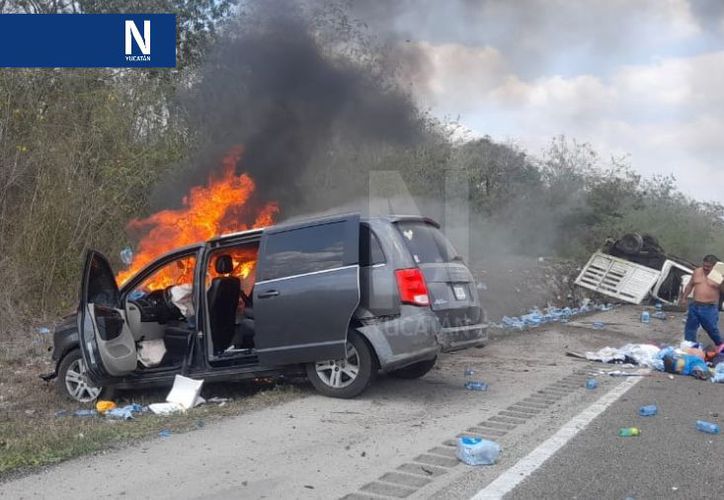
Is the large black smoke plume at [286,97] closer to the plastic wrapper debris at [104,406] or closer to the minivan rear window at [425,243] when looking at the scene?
the minivan rear window at [425,243]

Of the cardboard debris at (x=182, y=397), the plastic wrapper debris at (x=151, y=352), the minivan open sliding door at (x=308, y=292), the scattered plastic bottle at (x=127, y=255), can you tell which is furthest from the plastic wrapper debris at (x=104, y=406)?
the scattered plastic bottle at (x=127, y=255)

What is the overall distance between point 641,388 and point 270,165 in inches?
277

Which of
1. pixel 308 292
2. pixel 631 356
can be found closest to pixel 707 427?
pixel 631 356

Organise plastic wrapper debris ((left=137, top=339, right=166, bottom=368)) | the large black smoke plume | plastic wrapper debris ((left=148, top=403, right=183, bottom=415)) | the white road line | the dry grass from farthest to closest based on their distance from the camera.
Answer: the large black smoke plume, plastic wrapper debris ((left=137, top=339, right=166, bottom=368)), plastic wrapper debris ((left=148, top=403, right=183, bottom=415)), the dry grass, the white road line

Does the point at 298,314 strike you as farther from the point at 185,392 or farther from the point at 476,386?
the point at 476,386

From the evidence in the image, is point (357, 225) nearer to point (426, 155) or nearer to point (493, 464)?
point (493, 464)

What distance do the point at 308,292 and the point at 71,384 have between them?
286 centimetres

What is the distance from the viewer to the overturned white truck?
18.8 meters

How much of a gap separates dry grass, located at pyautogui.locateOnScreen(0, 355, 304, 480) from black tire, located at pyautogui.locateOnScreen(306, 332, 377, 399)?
14.6 inches

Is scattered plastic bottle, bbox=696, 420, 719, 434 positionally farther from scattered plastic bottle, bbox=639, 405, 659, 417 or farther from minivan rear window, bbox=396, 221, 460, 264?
minivan rear window, bbox=396, 221, 460, 264

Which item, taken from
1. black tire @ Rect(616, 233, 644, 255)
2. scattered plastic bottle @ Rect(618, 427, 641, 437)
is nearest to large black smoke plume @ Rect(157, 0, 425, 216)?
scattered plastic bottle @ Rect(618, 427, 641, 437)

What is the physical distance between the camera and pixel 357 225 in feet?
21.9

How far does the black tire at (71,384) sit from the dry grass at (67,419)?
9cm

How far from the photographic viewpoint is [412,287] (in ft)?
21.2
